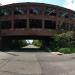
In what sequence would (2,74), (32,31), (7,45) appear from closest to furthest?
(2,74) < (32,31) < (7,45)

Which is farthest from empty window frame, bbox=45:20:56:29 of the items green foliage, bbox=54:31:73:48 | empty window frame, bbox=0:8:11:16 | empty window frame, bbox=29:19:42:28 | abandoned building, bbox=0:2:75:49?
empty window frame, bbox=0:8:11:16

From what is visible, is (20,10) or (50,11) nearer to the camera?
(20,10)

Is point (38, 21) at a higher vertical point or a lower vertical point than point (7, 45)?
higher

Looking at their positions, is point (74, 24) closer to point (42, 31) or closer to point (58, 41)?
point (42, 31)

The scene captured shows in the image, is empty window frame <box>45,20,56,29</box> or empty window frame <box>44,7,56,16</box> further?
empty window frame <box>45,20,56,29</box>

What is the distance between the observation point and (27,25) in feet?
215

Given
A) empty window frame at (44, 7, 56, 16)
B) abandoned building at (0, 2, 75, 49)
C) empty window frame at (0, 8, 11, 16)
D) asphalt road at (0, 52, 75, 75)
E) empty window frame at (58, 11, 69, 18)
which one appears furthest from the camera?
empty window frame at (58, 11, 69, 18)

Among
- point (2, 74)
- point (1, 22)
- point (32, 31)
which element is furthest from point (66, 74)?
point (1, 22)

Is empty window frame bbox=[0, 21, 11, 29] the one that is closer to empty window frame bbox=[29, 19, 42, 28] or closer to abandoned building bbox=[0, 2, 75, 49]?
abandoned building bbox=[0, 2, 75, 49]

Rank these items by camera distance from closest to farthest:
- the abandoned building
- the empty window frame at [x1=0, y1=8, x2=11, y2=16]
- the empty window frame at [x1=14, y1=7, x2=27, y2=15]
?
the abandoned building
the empty window frame at [x1=14, y1=7, x2=27, y2=15]
the empty window frame at [x1=0, y1=8, x2=11, y2=16]

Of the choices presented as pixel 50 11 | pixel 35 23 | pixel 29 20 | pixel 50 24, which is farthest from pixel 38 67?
pixel 50 11

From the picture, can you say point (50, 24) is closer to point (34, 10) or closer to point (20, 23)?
point (34, 10)

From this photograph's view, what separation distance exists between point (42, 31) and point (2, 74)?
50.8 metres

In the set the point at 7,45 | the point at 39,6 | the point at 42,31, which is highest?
the point at 39,6
